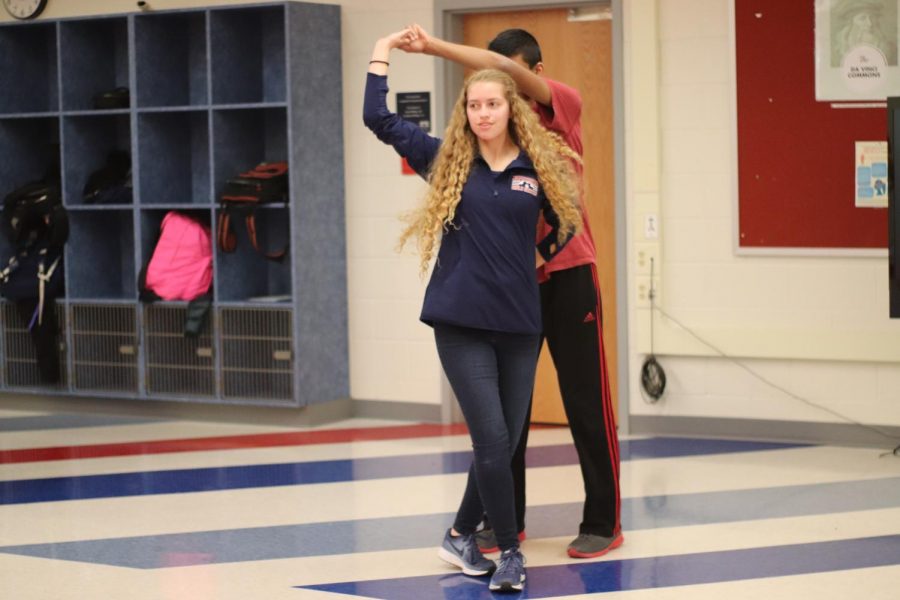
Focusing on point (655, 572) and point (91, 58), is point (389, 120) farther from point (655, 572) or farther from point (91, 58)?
point (91, 58)

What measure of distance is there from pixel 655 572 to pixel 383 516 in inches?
45.8

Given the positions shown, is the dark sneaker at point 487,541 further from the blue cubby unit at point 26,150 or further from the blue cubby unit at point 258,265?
the blue cubby unit at point 26,150

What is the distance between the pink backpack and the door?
6.04ft

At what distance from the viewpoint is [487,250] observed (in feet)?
12.9

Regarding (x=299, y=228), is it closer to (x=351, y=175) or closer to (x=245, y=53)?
(x=351, y=175)

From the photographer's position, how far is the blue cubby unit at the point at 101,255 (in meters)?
7.41

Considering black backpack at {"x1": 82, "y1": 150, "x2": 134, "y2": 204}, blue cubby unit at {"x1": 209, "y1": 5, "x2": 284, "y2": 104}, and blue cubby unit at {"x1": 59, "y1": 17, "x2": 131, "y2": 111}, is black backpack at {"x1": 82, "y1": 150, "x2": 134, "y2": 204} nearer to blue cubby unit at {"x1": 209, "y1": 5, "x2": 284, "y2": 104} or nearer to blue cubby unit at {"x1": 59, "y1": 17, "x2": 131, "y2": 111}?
blue cubby unit at {"x1": 59, "y1": 17, "x2": 131, "y2": 111}

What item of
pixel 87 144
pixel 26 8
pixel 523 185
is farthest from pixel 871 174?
pixel 26 8

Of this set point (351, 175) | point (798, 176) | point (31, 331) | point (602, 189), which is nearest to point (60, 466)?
point (31, 331)

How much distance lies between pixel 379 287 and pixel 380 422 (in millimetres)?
663

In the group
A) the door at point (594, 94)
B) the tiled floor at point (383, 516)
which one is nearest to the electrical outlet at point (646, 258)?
the door at point (594, 94)

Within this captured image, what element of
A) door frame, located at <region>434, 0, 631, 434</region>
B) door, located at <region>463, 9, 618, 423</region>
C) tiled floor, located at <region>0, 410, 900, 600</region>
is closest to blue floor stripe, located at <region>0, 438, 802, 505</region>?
tiled floor, located at <region>0, 410, 900, 600</region>

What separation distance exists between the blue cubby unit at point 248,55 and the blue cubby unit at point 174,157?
32 cm

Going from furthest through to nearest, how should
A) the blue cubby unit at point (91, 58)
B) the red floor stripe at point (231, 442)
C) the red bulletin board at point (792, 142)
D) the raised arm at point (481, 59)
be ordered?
the blue cubby unit at point (91, 58)
the red floor stripe at point (231, 442)
the red bulletin board at point (792, 142)
the raised arm at point (481, 59)
